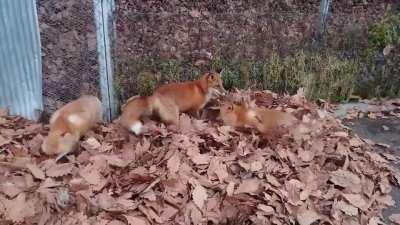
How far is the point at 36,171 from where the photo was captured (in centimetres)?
401

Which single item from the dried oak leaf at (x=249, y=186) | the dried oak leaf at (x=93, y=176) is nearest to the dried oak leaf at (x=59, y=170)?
the dried oak leaf at (x=93, y=176)

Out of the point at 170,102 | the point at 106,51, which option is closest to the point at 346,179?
the point at 170,102

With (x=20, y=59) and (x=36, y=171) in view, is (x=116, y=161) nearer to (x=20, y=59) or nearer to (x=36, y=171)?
(x=36, y=171)

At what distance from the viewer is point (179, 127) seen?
4695mm

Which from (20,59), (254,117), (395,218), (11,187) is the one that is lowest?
(395,218)

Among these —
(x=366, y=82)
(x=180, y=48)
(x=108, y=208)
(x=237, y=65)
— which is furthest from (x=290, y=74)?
(x=108, y=208)

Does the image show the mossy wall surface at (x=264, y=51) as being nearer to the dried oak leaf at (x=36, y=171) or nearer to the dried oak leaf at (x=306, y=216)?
the dried oak leaf at (x=36, y=171)

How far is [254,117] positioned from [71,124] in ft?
5.92

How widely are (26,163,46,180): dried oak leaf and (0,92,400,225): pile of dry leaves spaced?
1 centimetres

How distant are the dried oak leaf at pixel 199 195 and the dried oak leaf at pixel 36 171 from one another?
1.30 metres

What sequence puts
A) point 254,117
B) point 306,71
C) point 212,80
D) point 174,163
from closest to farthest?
point 174,163 → point 254,117 → point 212,80 → point 306,71

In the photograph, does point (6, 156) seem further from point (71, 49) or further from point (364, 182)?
point (364, 182)

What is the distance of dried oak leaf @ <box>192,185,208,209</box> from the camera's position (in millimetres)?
3818

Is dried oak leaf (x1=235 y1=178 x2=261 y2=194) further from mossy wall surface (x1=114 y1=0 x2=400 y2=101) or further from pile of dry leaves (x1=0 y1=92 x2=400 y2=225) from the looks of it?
mossy wall surface (x1=114 y1=0 x2=400 y2=101)
